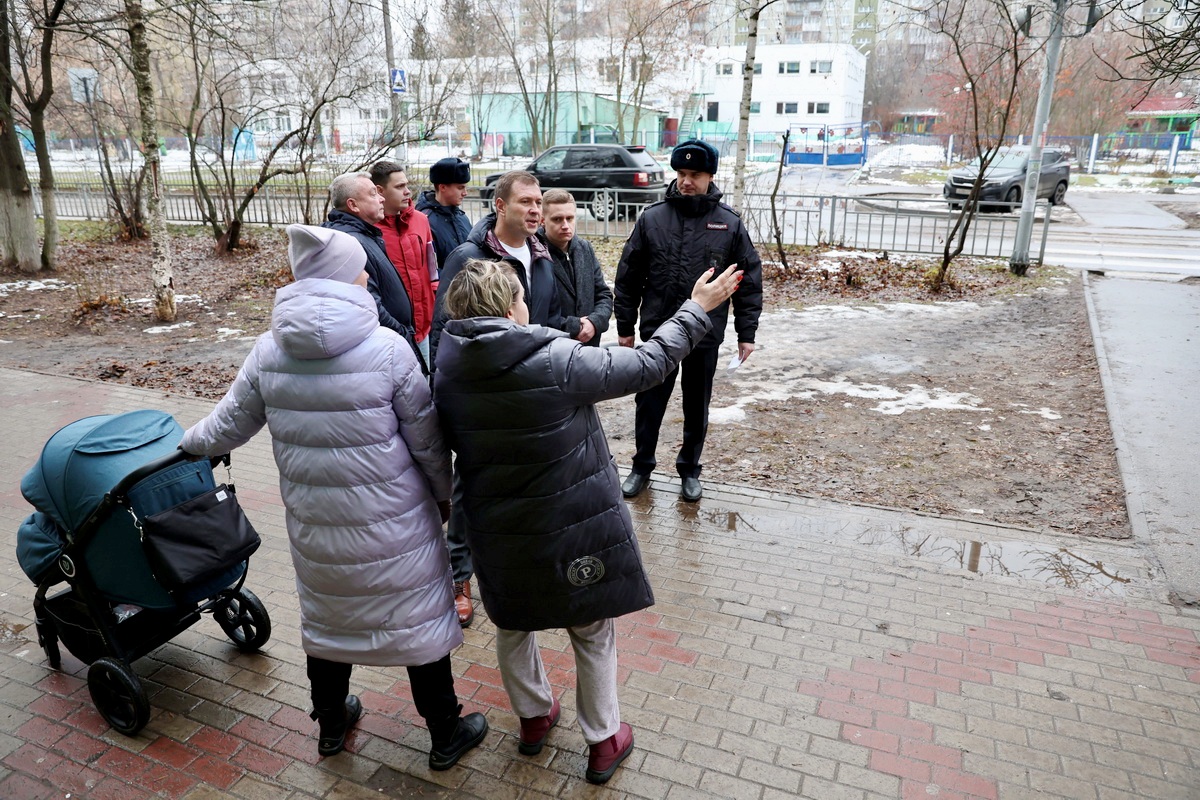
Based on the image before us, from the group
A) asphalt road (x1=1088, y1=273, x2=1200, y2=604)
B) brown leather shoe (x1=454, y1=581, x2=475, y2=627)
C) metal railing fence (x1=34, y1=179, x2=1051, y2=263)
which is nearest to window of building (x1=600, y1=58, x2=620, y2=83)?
metal railing fence (x1=34, y1=179, x2=1051, y2=263)

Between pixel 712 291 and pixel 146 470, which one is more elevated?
pixel 712 291

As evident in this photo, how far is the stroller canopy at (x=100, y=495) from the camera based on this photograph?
296cm

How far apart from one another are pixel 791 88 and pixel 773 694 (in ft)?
198

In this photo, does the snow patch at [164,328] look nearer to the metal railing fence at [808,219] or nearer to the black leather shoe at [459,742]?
the metal railing fence at [808,219]

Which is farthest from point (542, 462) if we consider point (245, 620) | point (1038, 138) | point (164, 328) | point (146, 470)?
point (1038, 138)

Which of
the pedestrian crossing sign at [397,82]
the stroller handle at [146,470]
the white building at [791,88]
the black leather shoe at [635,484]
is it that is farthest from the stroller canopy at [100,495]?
the white building at [791,88]

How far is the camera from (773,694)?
326 cm

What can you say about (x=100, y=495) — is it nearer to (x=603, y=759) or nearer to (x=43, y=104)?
(x=603, y=759)

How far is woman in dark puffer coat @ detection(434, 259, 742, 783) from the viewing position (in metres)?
2.38

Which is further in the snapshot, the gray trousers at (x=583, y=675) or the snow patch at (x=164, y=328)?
the snow patch at (x=164, y=328)

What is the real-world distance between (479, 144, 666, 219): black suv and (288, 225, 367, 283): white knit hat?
14.9m

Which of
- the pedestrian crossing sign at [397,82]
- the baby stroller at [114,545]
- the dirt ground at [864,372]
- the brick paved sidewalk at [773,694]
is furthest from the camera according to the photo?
the pedestrian crossing sign at [397,82]

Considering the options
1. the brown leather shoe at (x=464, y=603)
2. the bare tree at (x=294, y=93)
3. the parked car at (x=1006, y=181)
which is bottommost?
the brown leather shoe at (x=464, y=603)

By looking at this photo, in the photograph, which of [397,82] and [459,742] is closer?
[459,742]
